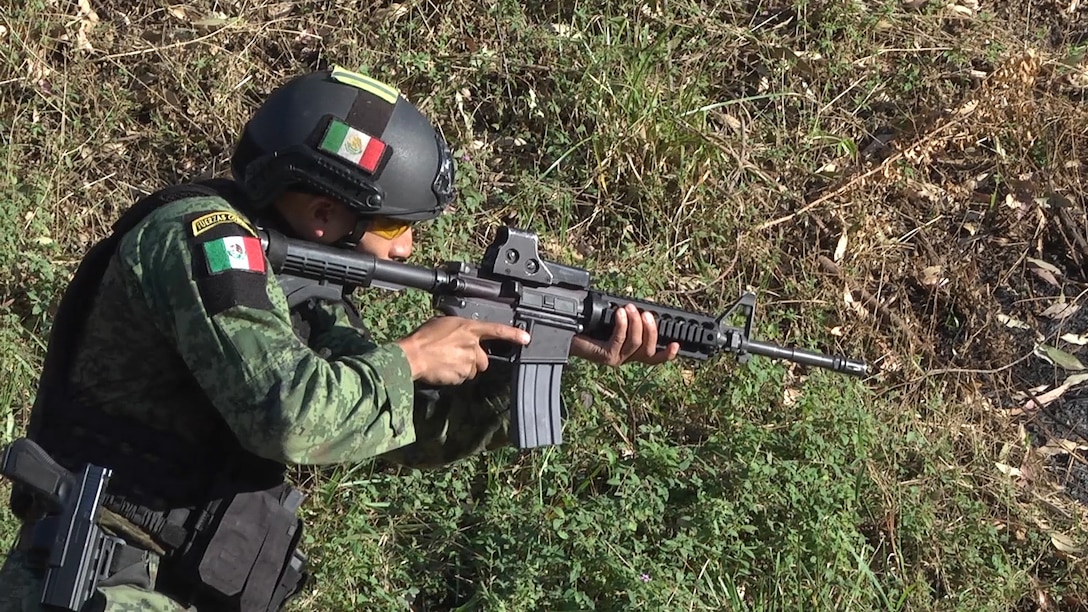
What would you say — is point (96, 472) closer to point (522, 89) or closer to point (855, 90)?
point (522, 89)

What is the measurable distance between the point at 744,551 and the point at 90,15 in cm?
433

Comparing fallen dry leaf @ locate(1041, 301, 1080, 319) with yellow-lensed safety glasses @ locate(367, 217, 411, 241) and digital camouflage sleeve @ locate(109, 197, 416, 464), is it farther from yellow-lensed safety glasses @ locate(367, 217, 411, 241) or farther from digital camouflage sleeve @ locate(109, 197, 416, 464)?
digital camouflage sleeve @ locate(109, 197, 416, 464)

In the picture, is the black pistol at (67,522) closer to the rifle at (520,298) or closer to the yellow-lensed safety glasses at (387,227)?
the rifle at (520,298)

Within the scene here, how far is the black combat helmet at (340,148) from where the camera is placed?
3.05 meters

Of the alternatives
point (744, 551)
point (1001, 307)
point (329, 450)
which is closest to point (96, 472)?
point (329, 450)

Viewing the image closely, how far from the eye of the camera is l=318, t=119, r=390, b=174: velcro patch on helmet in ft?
10.00

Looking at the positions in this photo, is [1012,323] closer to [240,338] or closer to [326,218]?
[326,218]

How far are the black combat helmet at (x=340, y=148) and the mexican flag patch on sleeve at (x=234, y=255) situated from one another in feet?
1.06

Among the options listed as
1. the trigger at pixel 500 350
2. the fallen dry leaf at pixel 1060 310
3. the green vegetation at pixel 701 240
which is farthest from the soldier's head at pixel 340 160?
the fallen dry leaf at pixel 1060 310

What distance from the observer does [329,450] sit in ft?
9.23

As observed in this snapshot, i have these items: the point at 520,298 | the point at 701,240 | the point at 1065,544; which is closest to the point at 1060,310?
the point at 1065,544

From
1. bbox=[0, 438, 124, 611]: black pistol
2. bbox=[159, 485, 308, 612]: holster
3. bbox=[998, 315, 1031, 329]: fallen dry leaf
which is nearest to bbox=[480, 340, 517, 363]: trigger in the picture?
bbox=[159, 485, 308, 612]: holster

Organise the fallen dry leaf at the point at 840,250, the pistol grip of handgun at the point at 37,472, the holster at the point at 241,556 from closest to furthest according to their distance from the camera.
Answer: the pistol grip of handgun at the point at 37,472 → the holster at the point at 241,556 → the fallen dry leaf at the point at 840,250

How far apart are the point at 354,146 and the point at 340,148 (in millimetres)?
38
